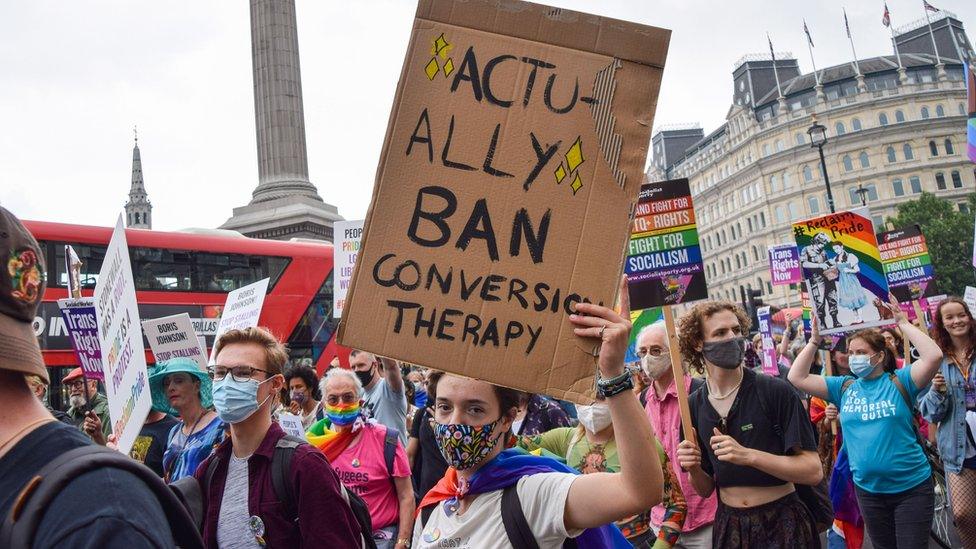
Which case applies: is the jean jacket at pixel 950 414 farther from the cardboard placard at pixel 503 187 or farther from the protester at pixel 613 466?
the cardboard placard at pixel 503 187

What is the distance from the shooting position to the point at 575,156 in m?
2.26

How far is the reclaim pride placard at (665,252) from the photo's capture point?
4168mm

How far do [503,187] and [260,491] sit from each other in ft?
4.93

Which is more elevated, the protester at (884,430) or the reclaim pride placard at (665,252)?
the reclaim pride placard at (665,252)

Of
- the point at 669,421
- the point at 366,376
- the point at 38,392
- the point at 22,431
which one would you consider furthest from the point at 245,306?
the point at 22,431

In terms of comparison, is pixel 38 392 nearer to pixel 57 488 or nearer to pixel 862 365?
pixel 57 488

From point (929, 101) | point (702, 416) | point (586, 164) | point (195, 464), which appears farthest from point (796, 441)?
point (929, 101)

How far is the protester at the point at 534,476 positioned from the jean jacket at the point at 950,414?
14.8ft

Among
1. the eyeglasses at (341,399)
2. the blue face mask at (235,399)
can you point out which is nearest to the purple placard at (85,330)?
the eyeglasses at (341,399)

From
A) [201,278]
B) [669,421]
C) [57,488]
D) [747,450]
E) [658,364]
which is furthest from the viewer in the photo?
[201,278]

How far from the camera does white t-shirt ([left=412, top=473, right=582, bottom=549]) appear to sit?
7.45 ft

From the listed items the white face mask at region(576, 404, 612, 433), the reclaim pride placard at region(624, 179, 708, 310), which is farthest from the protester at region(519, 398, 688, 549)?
the reclaim pride placard at region(624, 179, 708, 310)

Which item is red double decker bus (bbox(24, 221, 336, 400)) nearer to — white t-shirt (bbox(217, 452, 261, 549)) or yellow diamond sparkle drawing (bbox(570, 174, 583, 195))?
white t-shirt (bbox(217, 452, 261, 549))

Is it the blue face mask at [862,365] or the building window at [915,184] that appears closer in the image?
the blue face mask at [862,365]
